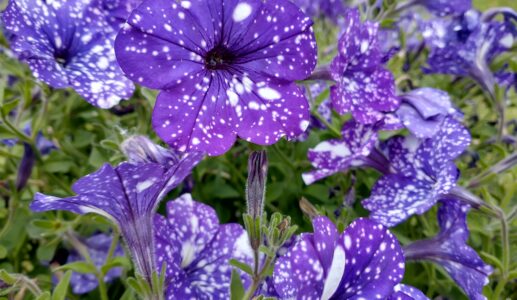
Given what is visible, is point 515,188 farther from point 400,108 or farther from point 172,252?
point 172,252

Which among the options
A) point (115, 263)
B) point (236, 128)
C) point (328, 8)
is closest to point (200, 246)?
point (115, 263)

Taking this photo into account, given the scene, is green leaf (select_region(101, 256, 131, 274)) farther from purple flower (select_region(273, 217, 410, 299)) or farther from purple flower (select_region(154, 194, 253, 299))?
purple flower (select_region(273, 217, 410, 299))

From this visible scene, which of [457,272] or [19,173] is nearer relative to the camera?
[457,272]

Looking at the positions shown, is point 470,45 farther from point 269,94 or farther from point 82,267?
point 82,267

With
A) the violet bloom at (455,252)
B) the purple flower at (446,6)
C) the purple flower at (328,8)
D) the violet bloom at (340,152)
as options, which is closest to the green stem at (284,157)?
the violet bloom at (340,152)

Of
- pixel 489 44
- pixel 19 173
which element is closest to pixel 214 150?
pixel 19 173

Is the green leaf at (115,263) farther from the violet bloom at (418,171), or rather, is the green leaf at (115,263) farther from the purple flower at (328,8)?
the purple flower at (328,8)
